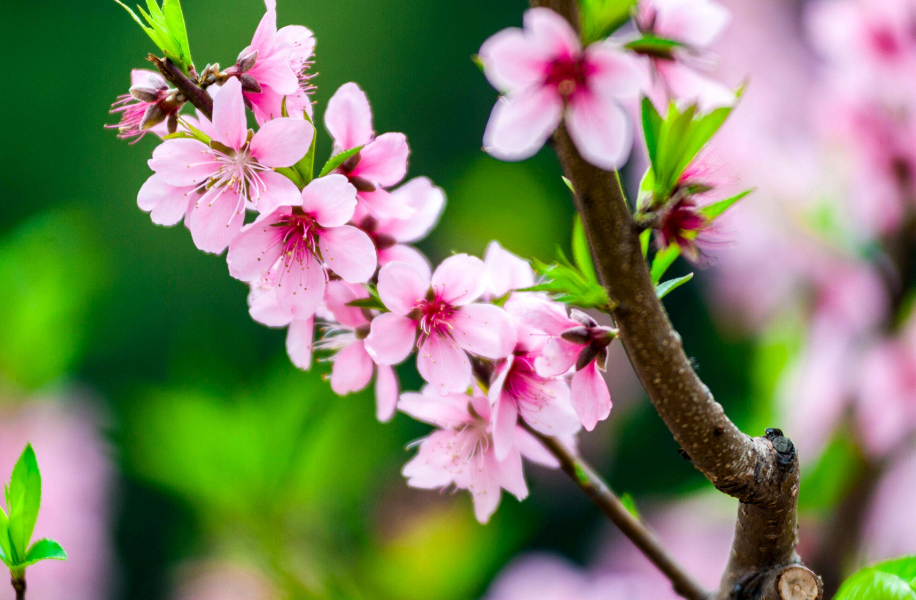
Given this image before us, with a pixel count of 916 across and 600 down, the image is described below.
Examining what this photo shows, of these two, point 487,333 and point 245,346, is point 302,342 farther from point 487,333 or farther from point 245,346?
point 245,346

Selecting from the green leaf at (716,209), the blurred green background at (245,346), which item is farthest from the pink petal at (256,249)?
the blurred green background at (245,346)

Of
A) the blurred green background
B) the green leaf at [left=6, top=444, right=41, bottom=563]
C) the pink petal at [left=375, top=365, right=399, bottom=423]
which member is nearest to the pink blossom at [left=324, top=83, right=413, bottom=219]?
the pink petal at [left=375, top=365, right=399, bottom=423]

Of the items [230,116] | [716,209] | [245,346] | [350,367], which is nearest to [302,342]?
[350,367]

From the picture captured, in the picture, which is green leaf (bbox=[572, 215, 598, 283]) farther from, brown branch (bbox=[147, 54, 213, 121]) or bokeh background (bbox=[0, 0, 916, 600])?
brown branch (bbox=[147, 54, 213, 121])

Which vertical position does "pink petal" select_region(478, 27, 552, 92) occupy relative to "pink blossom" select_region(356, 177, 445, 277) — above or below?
above

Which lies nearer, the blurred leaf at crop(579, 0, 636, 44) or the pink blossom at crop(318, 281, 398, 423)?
the blurred leaf at crop(579, 0, 636, 44)

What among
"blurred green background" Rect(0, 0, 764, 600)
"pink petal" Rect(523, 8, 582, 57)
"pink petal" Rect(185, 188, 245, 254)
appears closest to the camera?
"pink petal" Rect(523, 8, 582, 57)

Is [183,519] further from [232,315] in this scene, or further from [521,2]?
[521,2]
